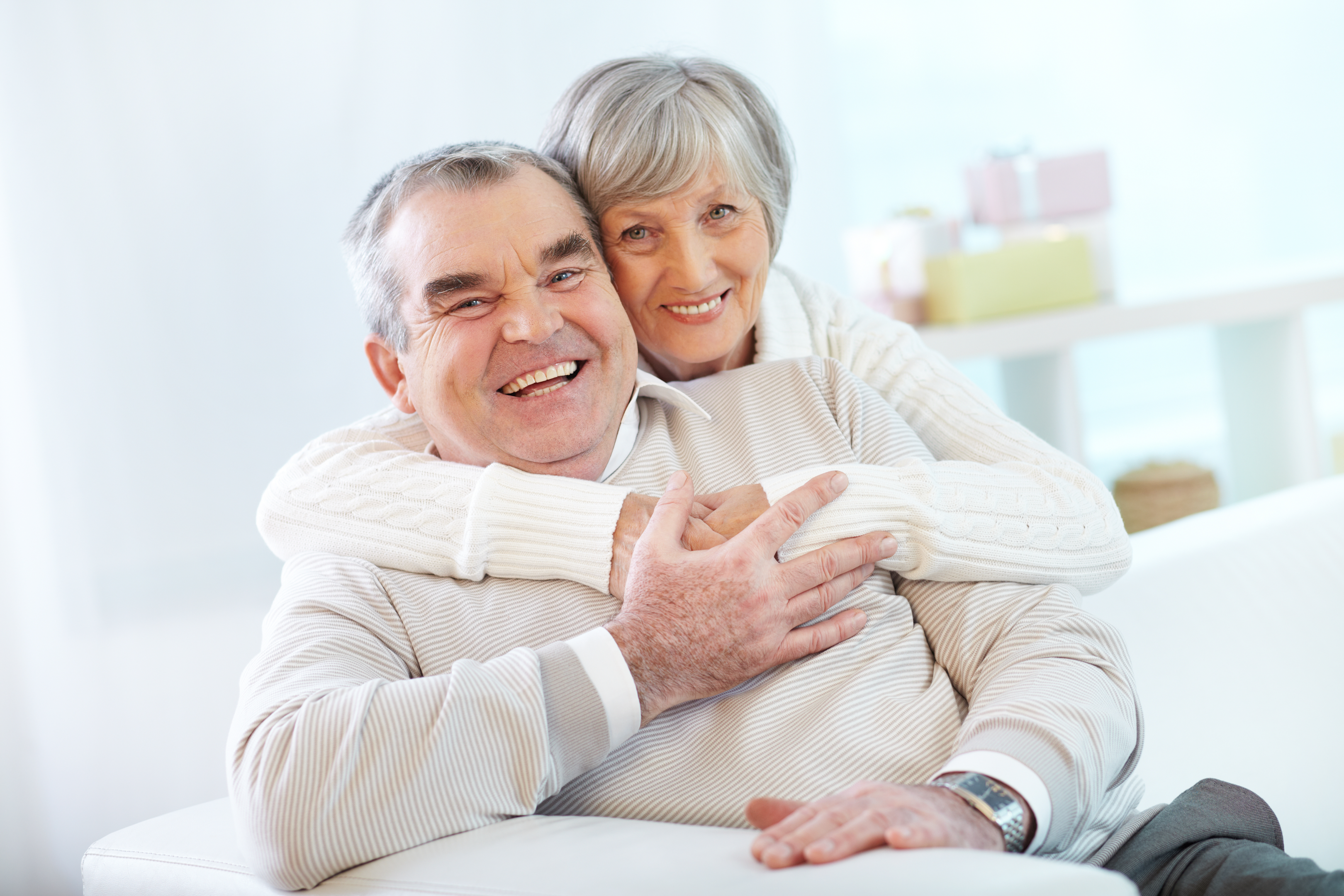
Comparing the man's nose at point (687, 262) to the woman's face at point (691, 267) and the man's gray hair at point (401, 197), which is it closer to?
the woman's face at point (691, 267)

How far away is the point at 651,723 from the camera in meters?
1.28

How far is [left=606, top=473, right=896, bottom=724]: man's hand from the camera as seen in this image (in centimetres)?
120

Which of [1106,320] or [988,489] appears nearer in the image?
[988,489]

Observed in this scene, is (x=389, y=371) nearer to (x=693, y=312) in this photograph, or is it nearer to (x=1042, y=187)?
(x=693, y=312)

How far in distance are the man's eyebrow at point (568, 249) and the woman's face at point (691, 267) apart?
0.41ft

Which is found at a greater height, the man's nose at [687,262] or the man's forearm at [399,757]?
the man's nose at [687,262]

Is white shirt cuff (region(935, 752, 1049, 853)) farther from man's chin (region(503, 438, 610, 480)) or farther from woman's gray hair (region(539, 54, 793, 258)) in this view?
woman's gray hair (region(539, 54, 793, 258))

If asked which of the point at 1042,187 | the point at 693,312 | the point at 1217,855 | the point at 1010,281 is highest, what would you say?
the point at 1042,187

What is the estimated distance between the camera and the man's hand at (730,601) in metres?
1.20

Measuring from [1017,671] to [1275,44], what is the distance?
3.46m

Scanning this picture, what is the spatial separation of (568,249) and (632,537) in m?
0.38

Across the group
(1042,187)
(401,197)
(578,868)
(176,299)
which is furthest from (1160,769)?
(176,299)

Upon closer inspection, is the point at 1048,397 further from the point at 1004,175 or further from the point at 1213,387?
the point at 1213,387

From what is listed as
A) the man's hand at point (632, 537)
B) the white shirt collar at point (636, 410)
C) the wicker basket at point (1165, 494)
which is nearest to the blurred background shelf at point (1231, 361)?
the wicker basket at point (1165, 494)
